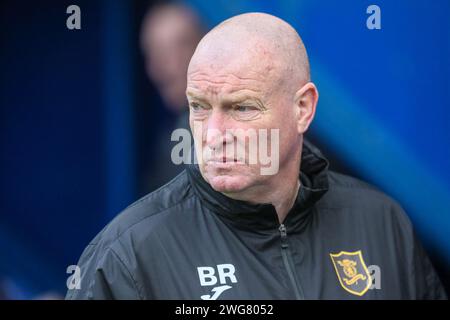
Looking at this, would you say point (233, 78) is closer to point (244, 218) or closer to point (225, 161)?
point (225, 161)

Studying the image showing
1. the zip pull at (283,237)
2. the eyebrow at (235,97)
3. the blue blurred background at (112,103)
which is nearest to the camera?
the eyebrow at (235,97)

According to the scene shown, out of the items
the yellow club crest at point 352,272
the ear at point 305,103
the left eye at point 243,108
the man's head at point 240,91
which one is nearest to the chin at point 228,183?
the man's head at point 240,91

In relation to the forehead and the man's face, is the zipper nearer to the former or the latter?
the man's face

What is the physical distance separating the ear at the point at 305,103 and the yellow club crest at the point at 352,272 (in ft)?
1.47

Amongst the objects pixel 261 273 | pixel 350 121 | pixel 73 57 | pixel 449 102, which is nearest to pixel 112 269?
pixel 261 273

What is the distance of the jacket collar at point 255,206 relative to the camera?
250cm

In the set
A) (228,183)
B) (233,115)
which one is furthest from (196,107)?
(228,183)

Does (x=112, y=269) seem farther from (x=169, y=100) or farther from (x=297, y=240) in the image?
(x=169, y=100)

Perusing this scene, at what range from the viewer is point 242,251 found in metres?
2.52

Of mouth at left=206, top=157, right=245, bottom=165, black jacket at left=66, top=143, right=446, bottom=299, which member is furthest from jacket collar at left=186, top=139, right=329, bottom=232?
mouth at left=206, top=157, right=245, bottom=165

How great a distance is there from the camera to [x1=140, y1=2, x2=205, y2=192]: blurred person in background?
10.6ft

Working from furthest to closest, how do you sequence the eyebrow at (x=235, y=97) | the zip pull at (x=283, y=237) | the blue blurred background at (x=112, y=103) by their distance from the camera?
the blue blurred background at (x=112, y=103) < the zip pull at (x=283, y=237) < the eyebrow at (x=235, y=97)

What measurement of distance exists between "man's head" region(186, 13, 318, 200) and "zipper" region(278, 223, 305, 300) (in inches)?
6.2

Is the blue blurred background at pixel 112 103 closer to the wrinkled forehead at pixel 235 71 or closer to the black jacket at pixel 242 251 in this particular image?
the black jacket at pixel 242 251
